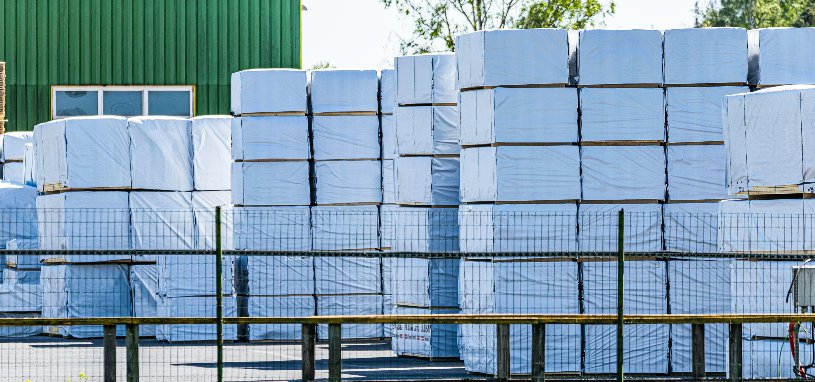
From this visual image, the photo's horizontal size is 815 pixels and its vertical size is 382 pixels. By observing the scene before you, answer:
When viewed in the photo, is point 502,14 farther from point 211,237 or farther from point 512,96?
point 512,96

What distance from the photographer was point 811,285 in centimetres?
1107

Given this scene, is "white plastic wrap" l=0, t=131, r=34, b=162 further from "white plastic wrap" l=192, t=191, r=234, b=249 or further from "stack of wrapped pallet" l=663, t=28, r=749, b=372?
"stack of wrapped pallet" l=663, t=28, r=749, b=372

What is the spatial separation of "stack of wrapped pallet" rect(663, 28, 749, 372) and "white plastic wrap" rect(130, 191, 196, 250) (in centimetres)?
588

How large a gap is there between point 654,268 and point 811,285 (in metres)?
2.11

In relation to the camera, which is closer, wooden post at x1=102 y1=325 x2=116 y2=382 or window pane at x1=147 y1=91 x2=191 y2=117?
wooden post at x1=102 y1=325 x2=116 y2=382

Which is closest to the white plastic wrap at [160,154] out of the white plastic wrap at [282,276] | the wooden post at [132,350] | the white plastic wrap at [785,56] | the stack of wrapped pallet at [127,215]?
the stack of wrapped pallet at [127,215]

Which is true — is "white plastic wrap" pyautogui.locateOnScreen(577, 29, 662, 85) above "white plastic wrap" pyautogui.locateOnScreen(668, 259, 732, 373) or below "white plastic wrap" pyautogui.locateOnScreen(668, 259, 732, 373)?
above

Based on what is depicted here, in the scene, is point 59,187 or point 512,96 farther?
point 59,187

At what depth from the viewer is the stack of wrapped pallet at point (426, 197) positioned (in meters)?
14.4

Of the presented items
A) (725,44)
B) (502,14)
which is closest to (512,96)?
(725,44)

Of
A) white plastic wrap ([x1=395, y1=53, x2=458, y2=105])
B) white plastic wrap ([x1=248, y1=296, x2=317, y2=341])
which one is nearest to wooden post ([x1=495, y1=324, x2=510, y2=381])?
white plastic wrap ([x1=395, y1=53, x2=458, y2=105])

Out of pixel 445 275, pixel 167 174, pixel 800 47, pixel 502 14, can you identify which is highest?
pixel 502 14

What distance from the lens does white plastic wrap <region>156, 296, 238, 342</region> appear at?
16156 millimetres

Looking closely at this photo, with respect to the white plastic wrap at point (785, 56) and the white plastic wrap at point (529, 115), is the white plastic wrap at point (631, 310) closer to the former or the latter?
the white plastic wrap at point (529, 115)
